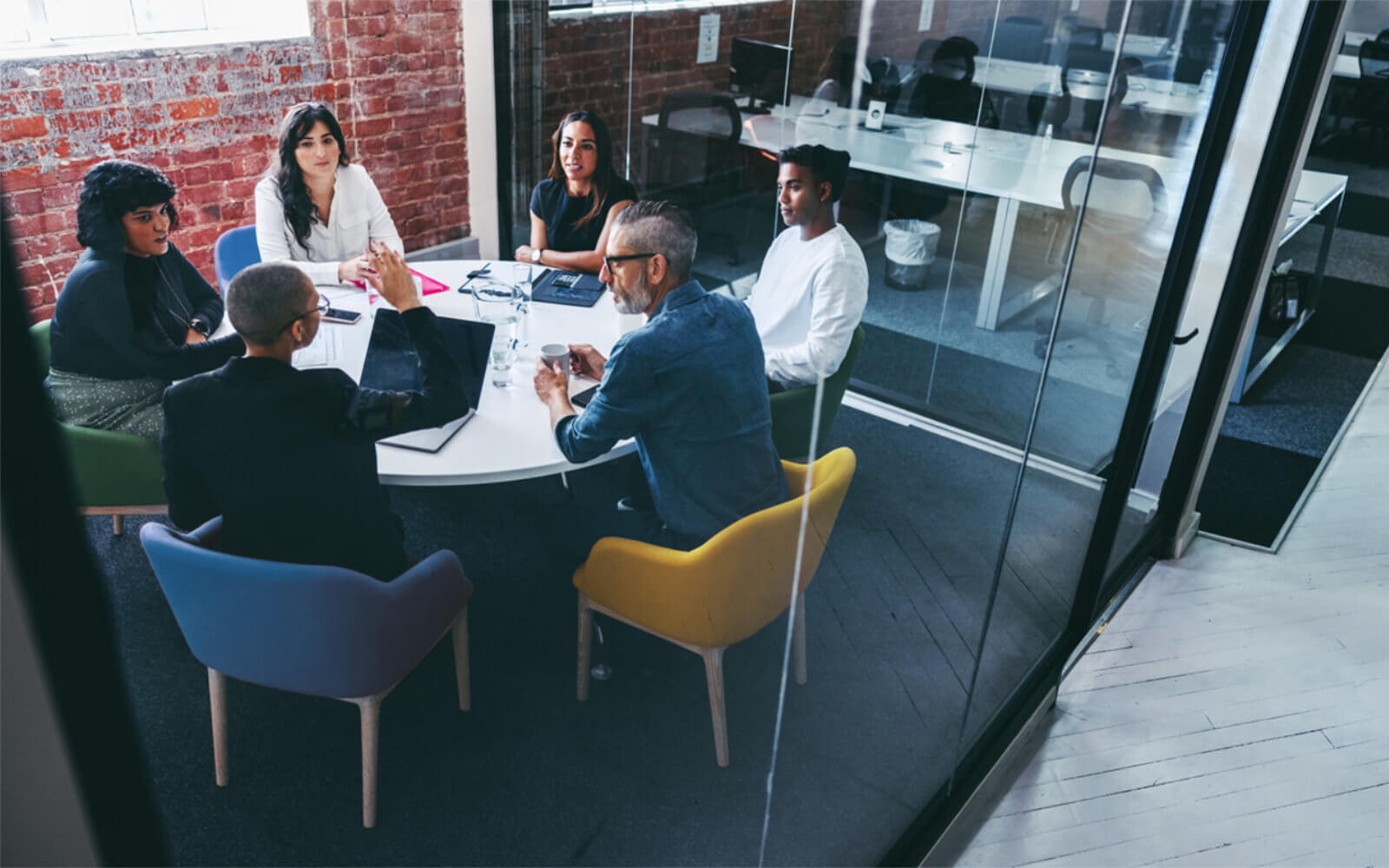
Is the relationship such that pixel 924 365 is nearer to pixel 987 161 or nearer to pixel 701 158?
pixel 987 161

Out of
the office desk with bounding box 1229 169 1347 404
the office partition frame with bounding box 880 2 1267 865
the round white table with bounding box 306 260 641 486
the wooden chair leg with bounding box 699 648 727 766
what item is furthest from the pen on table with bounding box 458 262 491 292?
the office desk with bounding box 1229 169 1347 404

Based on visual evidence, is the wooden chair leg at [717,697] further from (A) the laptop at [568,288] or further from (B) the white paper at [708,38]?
(B) the white paper at [708,38]

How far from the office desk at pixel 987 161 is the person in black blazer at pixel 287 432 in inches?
46.9

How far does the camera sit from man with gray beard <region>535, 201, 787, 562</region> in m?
1.95

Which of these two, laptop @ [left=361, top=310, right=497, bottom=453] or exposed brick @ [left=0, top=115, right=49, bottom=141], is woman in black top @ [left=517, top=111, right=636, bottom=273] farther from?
exposed brick @ [left=0, top=115, right=49, bottom=141]

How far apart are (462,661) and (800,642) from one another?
993 millimetres

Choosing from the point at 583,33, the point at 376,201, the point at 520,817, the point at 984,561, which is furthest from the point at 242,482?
the point at 583,33

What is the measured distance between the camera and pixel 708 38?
3129mm

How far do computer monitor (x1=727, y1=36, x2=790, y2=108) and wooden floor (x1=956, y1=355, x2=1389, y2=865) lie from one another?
1966 mm

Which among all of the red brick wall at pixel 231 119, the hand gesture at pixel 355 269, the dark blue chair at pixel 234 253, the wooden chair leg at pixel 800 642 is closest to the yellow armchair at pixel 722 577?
the wooden chair leg at pixel 800 642

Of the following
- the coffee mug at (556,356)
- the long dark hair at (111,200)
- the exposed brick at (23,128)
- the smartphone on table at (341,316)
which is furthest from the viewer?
the exposed brick at (23,128)

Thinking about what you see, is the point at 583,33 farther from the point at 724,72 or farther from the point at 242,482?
the point at 242,482

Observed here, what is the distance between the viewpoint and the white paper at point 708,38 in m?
3.10

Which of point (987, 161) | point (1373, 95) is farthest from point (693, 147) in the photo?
point (1373, 95)
